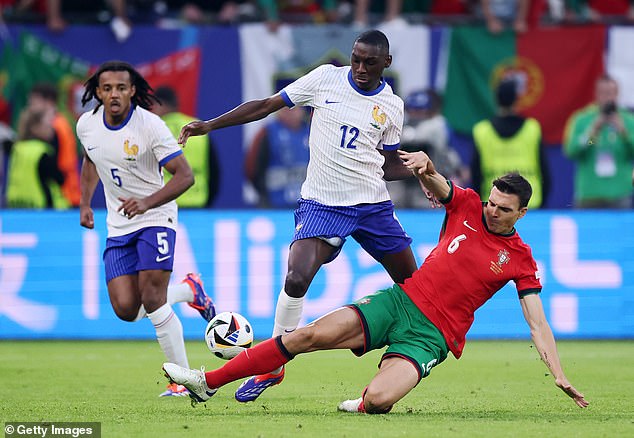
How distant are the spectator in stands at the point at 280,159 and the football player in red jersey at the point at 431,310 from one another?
7.95m

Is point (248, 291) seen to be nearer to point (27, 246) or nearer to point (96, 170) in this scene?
point (27, 246)

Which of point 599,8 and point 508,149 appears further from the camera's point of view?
point 599,8

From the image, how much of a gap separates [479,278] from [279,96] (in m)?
1.91

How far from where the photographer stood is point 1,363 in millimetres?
11078

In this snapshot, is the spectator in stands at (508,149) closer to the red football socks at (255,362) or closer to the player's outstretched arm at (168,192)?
the player's outstretched arm at (168,192)

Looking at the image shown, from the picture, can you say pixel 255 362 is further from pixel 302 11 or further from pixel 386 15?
pixel 302 11

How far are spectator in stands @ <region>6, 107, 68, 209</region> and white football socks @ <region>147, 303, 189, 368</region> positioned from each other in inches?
234


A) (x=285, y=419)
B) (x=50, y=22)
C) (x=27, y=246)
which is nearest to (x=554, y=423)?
(x=285, y=419)

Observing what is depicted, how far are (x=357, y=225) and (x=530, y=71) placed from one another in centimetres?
862

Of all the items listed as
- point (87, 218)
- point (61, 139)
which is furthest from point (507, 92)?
point (87, 218)

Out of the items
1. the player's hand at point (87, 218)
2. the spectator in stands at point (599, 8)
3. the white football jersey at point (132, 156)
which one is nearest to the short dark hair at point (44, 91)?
the player's hand at point (87, 218)

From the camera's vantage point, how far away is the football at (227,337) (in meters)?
8.49

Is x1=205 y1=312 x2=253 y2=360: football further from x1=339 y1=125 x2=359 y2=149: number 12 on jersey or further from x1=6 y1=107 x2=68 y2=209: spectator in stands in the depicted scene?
x1=6 y1=107 x2=68 y2=209: spectator in stands

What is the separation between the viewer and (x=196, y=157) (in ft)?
48.9
